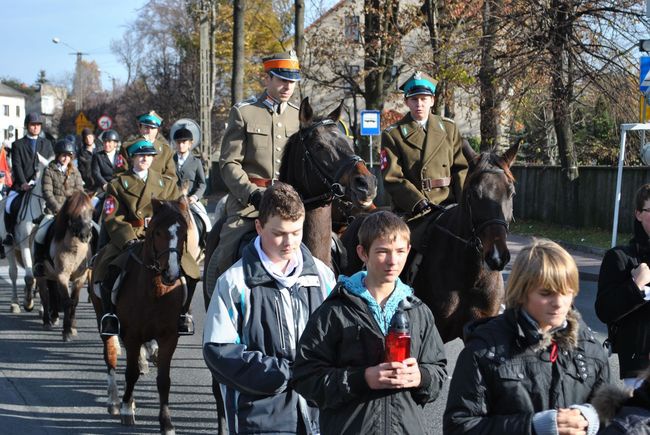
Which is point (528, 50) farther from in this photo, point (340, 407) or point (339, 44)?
point (340, 407)

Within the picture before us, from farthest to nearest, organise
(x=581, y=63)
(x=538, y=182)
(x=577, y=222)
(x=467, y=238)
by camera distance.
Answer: (x=538, y=182)
(x=577, y=222)
(x=581, y=63)
(x=467, y=238)

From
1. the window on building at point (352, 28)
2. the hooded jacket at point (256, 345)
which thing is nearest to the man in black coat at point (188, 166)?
the hooded jacket at point (256, 345)

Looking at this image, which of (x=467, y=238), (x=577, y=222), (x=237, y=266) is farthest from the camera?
(x=577, y=222)

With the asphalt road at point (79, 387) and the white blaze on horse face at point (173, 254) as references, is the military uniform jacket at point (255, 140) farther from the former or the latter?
the asphalt road at point (79, 387)

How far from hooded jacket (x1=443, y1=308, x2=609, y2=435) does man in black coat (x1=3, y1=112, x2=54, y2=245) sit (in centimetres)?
1276

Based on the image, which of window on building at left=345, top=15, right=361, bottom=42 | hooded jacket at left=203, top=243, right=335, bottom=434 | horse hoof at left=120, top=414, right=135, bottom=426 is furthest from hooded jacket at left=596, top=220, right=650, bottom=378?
window on building at left=345, top=15, right=361, bottom=42

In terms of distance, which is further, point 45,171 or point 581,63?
point 581,63

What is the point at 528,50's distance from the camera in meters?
25.3

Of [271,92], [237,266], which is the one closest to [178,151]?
[271,92]

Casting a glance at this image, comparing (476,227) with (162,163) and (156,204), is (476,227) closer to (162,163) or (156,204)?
(156,204)

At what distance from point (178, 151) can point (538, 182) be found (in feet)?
62.2

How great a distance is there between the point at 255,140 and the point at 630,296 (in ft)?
11.0

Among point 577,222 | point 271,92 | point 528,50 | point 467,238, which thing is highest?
point 528,50

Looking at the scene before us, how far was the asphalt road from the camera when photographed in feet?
26.2
